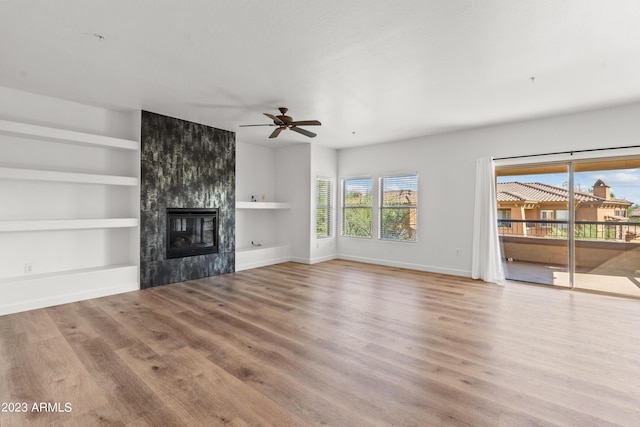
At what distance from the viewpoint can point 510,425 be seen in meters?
1.82

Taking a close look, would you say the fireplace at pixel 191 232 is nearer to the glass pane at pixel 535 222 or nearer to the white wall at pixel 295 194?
the white wall at pixel 295 194

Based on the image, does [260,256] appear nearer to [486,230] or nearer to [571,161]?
[486,230]

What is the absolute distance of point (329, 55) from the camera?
10.2ft

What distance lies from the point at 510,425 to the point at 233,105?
15.3ft

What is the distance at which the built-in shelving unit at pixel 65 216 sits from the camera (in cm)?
392

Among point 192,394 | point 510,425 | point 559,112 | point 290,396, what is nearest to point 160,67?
point 192,394

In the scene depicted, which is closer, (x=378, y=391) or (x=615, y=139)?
(x=378, y=391)

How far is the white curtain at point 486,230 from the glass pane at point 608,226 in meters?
1.13

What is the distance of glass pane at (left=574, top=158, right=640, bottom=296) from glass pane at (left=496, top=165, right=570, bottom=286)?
199mm

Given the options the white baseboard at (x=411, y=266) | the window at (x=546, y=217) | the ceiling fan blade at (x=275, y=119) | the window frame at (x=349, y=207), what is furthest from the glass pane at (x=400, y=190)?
the ceiling fan blade at (x=275, y=119)

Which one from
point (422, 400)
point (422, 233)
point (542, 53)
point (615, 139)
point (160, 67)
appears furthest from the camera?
point (422, 233)

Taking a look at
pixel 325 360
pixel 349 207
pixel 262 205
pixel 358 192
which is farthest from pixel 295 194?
pixel 325 360

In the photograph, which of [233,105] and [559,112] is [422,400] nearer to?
[233,105]

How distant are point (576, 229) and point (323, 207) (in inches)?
187
